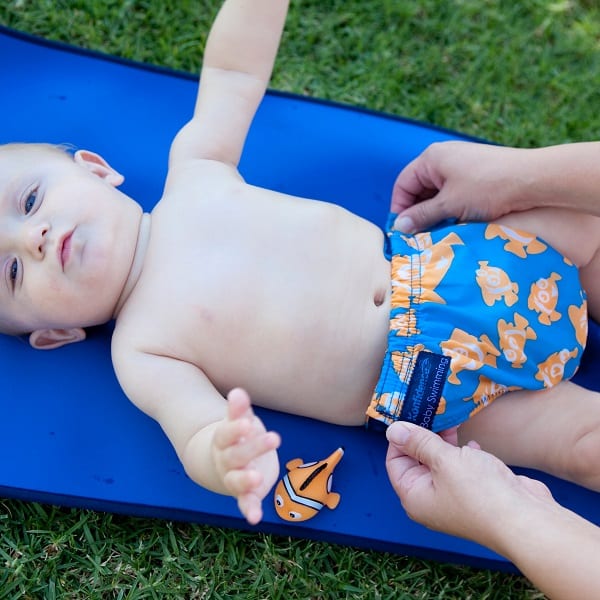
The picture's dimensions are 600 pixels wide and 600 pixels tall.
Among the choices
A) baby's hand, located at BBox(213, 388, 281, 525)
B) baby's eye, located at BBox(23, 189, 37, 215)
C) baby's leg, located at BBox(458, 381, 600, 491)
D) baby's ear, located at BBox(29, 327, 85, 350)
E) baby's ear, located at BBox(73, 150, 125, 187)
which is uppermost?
baby's ear, located at BBox(73, 150, 125, 187)

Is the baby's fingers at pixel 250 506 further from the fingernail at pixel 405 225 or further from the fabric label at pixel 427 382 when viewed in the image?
the fingernail at pixel 405 225

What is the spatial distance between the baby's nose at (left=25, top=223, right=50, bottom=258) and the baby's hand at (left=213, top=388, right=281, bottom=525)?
0.64 metres

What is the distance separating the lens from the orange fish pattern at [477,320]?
1634mm

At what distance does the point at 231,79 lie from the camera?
1859 mm

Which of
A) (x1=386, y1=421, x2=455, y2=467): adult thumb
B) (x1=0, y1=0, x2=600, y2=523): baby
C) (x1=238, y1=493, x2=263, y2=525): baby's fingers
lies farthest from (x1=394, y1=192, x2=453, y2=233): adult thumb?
(x1=238, y1=493, x2=263, y2=525): baby's fingers

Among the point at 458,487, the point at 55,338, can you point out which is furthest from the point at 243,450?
the point at 55,338

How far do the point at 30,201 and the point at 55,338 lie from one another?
1.23 ft

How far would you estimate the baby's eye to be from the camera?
1.62 meters

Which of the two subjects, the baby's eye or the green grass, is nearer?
the baby's eye

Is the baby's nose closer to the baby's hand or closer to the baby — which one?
the baby

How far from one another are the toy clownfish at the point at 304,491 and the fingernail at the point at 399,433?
0.29 meters

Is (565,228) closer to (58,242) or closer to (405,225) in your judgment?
(405,225)

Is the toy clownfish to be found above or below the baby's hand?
below

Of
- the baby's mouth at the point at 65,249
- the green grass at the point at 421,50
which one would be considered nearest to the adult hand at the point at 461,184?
the green grass at the point at 421,50
